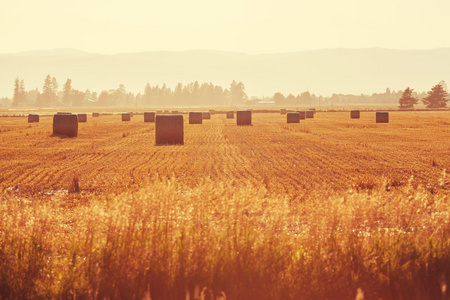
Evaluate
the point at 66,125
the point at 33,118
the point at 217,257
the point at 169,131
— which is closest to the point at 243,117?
the point at 66,125

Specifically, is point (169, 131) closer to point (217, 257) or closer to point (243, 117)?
point (217, 257)

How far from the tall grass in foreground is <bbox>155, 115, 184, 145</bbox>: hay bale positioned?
86.5ft

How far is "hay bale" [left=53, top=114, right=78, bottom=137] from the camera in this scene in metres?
42.6

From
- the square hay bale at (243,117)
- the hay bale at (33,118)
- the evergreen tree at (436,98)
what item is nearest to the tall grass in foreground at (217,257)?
the square hay bale at (243,117)

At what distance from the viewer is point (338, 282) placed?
746 cm

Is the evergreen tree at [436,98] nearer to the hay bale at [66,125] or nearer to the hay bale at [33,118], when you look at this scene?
the hay bale at [33,118]

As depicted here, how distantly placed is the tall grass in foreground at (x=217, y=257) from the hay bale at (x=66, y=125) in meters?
34.9

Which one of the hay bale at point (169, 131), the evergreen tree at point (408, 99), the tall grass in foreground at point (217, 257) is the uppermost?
the evergreen tree at point (408, 99)

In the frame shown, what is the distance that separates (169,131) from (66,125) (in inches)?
438

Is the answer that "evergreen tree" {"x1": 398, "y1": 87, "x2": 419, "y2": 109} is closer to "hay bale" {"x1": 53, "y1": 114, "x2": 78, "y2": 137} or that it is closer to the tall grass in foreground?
"hay bale" {"x1": 53, "y1": 114, "x2": 78, "y2": 137}

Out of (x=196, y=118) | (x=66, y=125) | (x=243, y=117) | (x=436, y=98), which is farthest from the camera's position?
(x=436, y=98)

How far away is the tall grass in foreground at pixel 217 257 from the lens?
23.4 ft

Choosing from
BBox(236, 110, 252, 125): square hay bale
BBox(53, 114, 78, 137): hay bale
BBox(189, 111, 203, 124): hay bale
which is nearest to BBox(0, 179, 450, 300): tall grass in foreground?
BBox(53, 114, 78, 137): hay bale

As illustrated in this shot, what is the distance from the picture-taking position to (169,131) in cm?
3534
